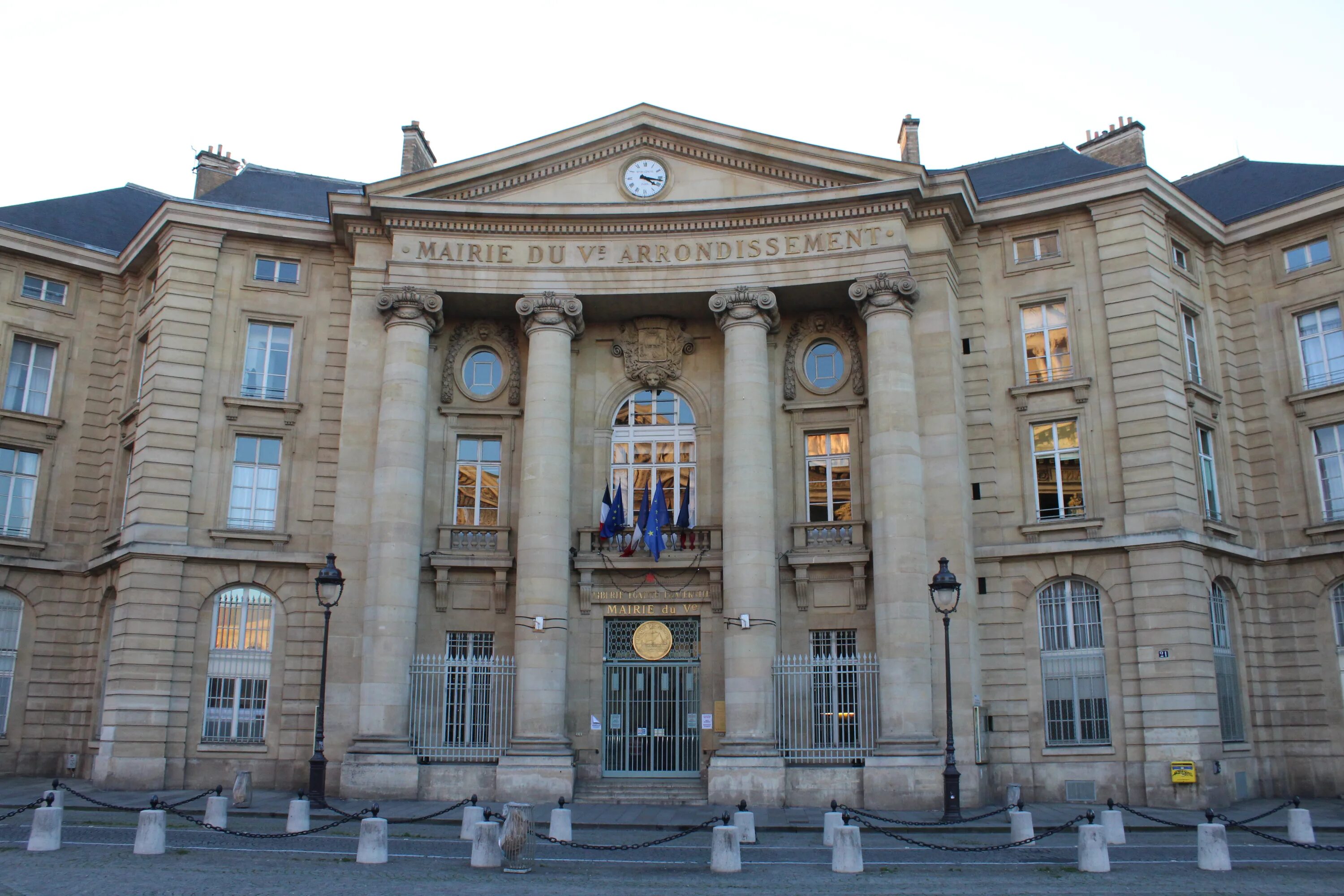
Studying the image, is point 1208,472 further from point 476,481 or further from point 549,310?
point 476,481

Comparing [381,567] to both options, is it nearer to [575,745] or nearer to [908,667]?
[575,745]

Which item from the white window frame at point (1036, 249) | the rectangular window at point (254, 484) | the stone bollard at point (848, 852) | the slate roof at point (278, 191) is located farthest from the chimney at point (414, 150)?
the stone bollard at point (848, 852)

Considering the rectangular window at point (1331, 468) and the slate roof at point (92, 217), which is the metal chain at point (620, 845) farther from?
the slate roof at point (92, 217)

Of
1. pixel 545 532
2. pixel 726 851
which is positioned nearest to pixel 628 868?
pixel 726 851

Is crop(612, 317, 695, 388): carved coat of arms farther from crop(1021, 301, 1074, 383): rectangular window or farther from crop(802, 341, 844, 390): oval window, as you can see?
crop(1021, 301, 1074, 383): rectangular window

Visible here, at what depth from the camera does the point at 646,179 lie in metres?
27.8

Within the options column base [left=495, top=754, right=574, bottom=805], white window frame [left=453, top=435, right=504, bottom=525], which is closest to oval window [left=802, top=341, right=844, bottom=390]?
white window frame [left=453, top=435, right=504, bottom=525]

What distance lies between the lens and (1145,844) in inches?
706

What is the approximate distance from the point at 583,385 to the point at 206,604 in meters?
10.2

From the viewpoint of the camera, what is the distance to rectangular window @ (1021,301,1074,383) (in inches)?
1051

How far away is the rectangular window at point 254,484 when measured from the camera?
2719 centimetres

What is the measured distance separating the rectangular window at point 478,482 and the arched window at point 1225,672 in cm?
1637

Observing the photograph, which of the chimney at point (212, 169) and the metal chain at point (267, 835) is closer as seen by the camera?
the metal chain at point (267, 835)

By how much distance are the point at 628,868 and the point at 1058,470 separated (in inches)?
587
